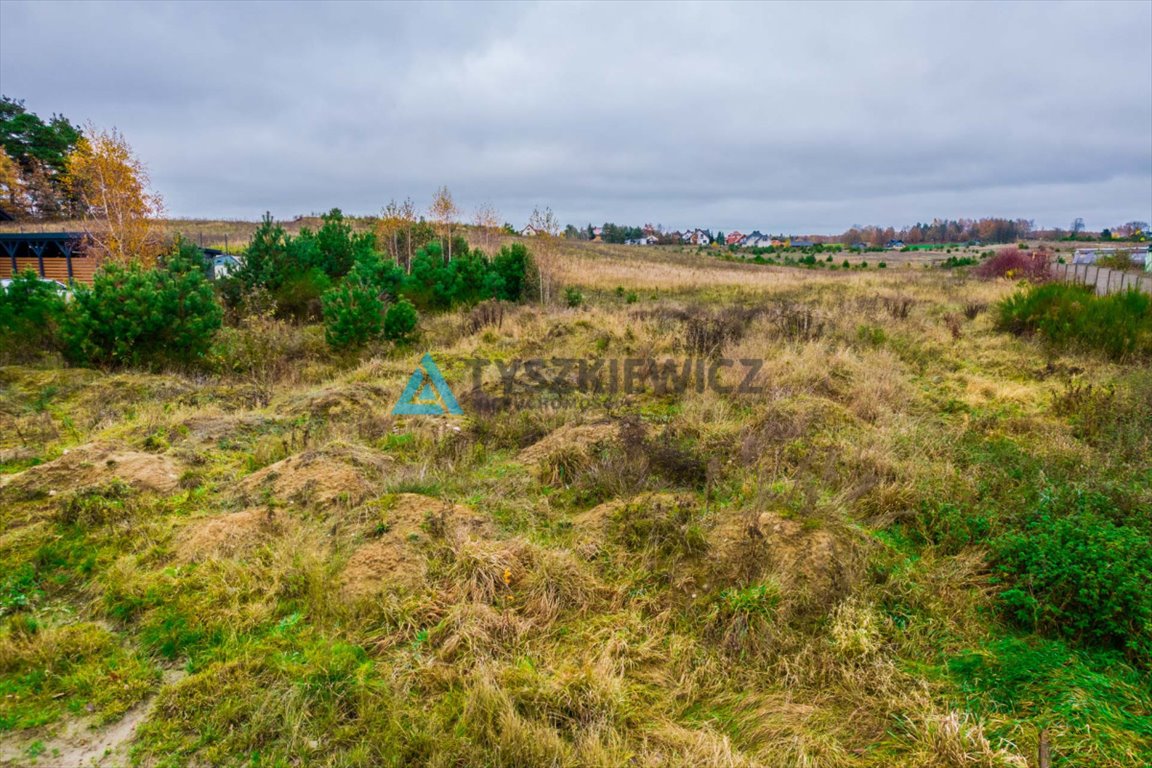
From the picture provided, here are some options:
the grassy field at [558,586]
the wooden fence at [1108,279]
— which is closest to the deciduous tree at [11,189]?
the grassy field at [558,586]

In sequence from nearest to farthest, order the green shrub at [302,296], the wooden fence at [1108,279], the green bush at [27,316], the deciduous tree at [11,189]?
the green bush at [27,316], the wooden fence at [1108,279], the green shrub at [302,296], the deciduous tree at [11,189]

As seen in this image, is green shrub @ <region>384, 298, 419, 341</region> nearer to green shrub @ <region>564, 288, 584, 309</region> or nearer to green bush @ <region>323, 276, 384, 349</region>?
green bush @ <region>323, 276, 384, 349</region>

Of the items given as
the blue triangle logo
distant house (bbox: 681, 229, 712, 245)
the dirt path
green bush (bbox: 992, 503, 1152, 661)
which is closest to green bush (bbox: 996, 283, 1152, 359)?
green bush (bbox: 992, 503, 1152, 661)

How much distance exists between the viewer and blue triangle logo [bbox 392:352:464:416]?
23.8 feet

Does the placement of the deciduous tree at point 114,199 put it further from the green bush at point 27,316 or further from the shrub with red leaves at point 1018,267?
the shrub with red leaves at point 1018,267

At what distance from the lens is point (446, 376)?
29.9 feet

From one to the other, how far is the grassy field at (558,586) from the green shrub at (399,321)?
13.7 ft

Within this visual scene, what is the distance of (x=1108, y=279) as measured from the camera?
15305 mm

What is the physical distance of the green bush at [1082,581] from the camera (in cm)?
310

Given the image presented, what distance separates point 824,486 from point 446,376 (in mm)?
6053

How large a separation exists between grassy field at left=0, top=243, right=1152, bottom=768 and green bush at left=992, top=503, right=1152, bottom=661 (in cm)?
4

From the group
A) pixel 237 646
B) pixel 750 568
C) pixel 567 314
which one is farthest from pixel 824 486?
pixel 567 314

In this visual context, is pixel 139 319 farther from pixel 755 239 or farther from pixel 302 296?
pixel 755 239

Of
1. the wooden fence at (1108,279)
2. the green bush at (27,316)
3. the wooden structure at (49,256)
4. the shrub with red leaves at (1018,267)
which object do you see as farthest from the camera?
the shrub with red leaves at (1018,267)
